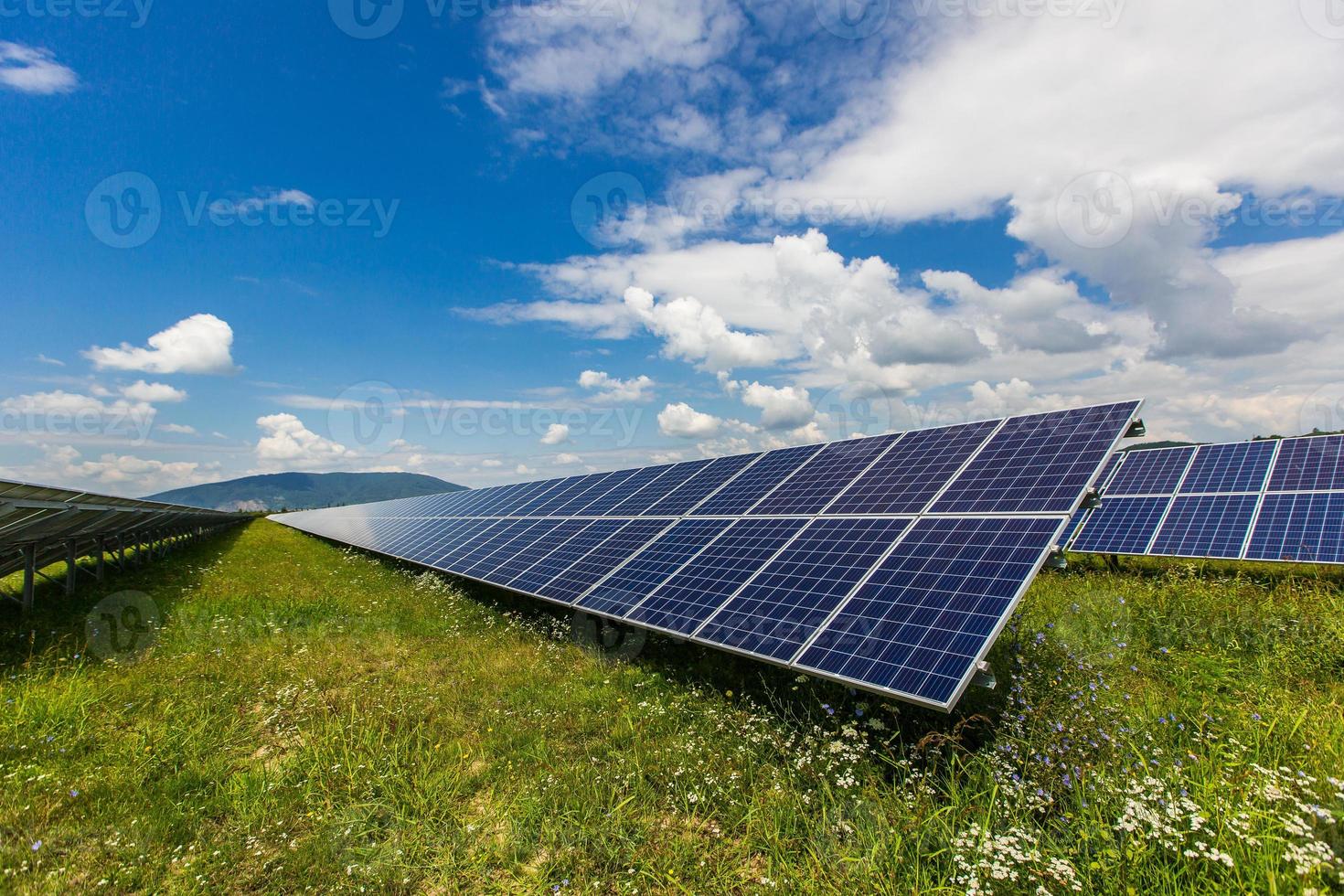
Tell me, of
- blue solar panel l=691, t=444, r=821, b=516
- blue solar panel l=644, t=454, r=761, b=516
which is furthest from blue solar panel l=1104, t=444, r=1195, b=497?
blue solar panel l=644, t=454, r=761, b=516

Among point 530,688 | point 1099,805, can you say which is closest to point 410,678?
point 530,688

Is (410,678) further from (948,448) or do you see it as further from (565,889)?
(948,448)

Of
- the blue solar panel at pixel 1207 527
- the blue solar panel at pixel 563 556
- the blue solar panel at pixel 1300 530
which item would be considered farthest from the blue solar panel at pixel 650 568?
the blue solar panel at pixel 1300 530

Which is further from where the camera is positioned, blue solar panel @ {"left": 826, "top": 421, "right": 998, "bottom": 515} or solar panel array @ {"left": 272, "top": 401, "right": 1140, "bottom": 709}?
blue solar panel @ {"left": 826, "top": 421, "right": 998, "bottom": 515}

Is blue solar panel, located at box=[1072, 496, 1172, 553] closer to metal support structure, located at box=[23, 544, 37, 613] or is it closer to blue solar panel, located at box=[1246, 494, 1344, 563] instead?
blue solar panel, located at box=[1246, 494, 1344, 563]

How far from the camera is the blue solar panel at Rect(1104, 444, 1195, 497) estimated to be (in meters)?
19.6

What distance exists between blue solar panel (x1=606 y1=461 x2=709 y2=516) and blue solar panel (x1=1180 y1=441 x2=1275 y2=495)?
53.8 ft

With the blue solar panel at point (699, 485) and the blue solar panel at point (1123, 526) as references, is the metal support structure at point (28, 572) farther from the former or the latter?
the blue solar panel at point (1123, 526)

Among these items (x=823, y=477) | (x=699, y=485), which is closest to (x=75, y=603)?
(x=699, y=485)

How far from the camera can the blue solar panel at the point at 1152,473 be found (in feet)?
64.3

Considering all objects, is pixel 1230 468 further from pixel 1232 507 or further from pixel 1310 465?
pixel 1232 507

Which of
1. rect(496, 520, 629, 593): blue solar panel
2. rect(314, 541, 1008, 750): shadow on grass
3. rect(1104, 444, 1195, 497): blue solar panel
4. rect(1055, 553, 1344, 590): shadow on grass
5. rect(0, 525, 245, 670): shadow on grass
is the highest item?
rect(1104, 444, 1195, 497): blue solar panel

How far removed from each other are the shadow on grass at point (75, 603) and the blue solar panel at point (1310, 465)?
99.3 feet

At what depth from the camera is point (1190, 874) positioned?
4348 millimetres
